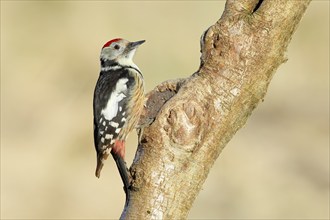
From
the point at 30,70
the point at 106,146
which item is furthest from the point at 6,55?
the point at 106,146

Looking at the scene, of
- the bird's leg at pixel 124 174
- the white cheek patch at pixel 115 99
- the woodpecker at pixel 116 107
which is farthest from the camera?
the white cheek patch at pixel 115 99

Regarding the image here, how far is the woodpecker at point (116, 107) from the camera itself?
184 inches

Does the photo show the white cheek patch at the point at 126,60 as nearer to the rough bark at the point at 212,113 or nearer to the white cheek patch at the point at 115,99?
the white cheek patch at the point at 115,99

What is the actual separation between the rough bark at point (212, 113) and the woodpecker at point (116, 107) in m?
0.88

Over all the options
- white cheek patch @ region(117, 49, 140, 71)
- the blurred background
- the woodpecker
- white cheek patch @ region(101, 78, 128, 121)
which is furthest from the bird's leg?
the blurred background

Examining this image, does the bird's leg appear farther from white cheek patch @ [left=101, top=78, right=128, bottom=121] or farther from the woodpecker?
white cheek patch @ [left=101, top=78, right=128, bottom=121]

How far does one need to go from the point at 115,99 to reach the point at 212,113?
5.70 feet

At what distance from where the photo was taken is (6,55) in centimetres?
1113

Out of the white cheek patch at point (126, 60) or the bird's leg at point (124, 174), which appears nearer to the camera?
the bird's leg at point (124, 174)

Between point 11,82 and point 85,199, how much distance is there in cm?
242

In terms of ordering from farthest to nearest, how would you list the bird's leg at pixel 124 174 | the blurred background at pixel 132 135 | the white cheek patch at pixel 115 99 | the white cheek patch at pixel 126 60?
1. the blurred background at pixel 132 135
2. the white cheek patch at pixel 126 60
3. the white cheek patch at pixel 115 99
4. the bird's leg at pixel 124 174

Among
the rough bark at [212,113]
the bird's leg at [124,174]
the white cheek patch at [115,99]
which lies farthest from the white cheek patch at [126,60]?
the rough bark at [212,113]

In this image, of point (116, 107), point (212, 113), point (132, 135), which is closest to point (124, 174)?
point (212, 113)

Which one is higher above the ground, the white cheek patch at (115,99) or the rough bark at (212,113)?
the rough bark at (212,113)
